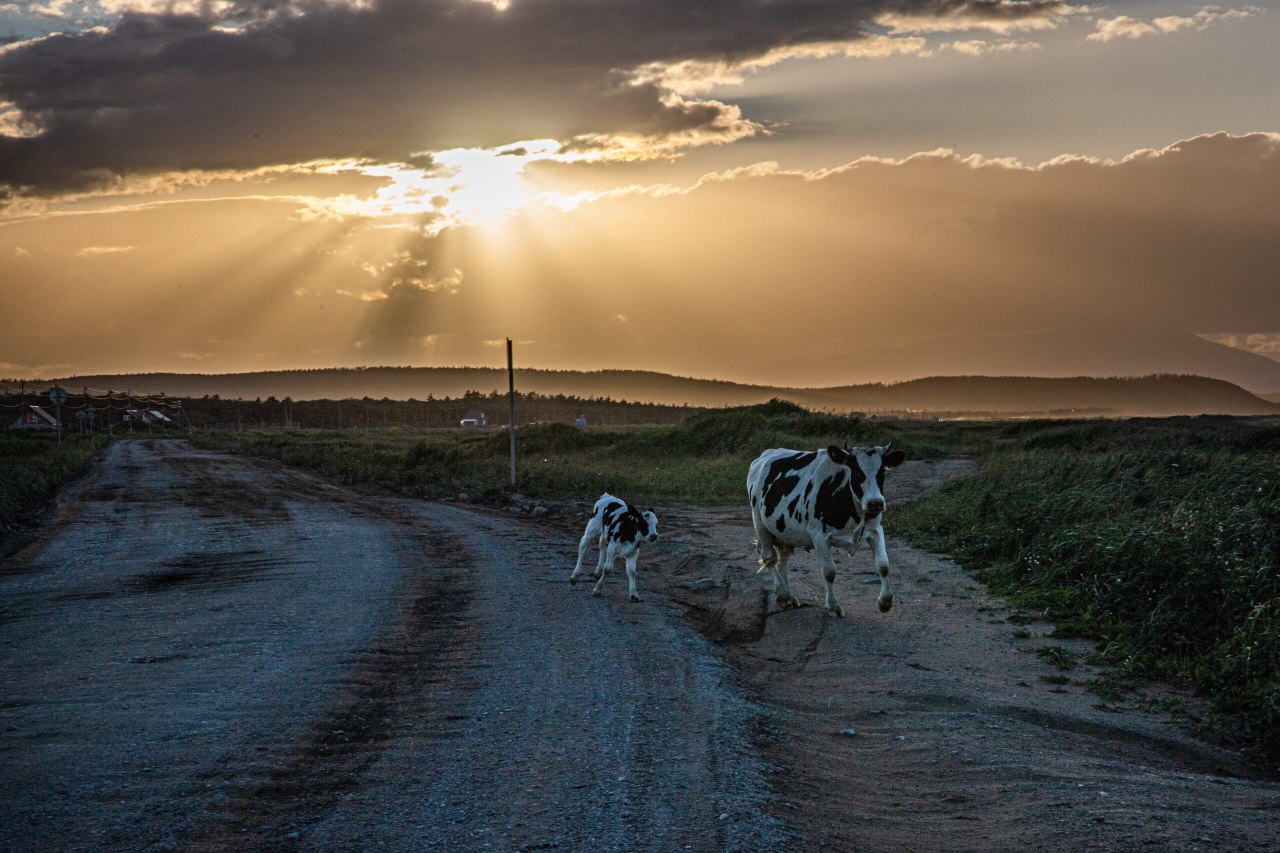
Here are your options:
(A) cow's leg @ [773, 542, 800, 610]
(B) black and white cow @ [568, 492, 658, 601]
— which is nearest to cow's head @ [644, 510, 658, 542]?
(B) black and white cow @ [568, 492, 658, 601]

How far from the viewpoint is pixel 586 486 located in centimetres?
3366

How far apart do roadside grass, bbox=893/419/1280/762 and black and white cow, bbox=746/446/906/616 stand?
2.73 metres

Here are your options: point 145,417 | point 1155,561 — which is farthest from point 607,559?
point 145,417

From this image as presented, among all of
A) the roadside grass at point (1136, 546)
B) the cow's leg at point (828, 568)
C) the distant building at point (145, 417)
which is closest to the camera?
the roadside grass at point (1136, 546)

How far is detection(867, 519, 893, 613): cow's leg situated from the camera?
13023 mm

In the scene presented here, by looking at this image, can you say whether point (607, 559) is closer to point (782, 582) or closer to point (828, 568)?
point (782, 582)

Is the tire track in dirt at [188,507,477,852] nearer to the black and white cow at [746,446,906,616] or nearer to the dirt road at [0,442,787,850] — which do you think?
the dirt road at [0,442,787,850]

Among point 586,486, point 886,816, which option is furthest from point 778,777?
point 586,486

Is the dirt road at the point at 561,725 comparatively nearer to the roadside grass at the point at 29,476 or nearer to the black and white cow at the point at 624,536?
the black and white cow at the point at 624,536

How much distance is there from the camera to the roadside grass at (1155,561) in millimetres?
10312

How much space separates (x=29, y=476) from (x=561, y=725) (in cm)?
3420

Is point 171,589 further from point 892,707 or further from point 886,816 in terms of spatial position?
point 886,816

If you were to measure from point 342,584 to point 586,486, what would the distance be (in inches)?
690

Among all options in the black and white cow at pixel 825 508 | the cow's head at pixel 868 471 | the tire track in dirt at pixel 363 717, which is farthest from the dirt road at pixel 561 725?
the cow's head at pixel 868 471
